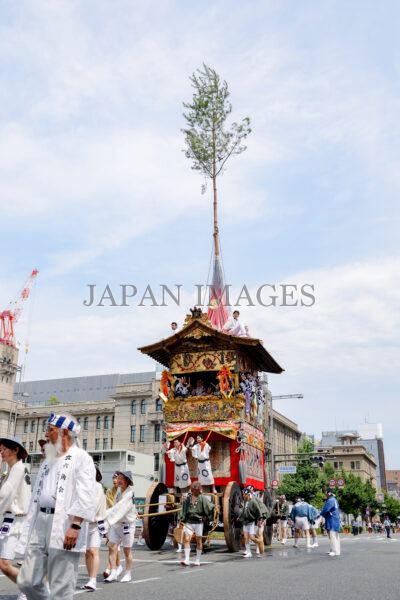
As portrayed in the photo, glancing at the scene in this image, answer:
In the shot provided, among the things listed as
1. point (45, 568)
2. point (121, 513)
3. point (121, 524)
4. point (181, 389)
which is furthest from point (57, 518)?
point (181, 389)

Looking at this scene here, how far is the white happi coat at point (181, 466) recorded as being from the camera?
55.4 feet

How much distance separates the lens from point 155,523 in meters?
16.9

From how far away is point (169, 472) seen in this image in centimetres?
1798

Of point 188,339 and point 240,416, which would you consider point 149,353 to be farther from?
point 240,416

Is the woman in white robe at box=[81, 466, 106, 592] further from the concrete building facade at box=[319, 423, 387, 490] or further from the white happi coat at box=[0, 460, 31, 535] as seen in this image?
the concrete building facade at box=[319, 423, 387, 490]

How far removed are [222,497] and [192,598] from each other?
9535mm

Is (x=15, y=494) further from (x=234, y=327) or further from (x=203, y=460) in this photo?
(x=234, y=327)

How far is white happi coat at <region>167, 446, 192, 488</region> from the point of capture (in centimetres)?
1689

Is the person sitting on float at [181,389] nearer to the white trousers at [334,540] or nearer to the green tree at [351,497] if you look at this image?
the white trousers at [334,540]

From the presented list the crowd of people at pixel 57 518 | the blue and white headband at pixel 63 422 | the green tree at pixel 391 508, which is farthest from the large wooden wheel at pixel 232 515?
the green tree at pixel 391 508

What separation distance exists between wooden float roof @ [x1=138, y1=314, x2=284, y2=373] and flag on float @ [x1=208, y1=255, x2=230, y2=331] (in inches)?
45.8

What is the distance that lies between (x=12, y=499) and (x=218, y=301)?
46.9ft

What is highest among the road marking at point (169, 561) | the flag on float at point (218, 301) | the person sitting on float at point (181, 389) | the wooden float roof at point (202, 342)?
the flag on float at point (218, 301)

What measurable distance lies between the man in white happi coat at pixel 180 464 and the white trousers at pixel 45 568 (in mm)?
11717
